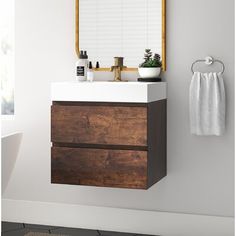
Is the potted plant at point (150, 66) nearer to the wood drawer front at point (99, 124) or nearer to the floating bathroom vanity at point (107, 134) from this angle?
the floating bathroom vanity at point (107, 134)

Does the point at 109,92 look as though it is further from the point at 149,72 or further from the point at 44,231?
the point at 44,231

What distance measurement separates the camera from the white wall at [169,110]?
341 cm

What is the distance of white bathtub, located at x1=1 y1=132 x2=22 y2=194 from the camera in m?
3.10

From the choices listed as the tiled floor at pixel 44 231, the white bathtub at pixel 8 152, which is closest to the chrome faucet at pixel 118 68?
the white bathtub at pixel 8 152

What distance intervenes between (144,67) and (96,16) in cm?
58

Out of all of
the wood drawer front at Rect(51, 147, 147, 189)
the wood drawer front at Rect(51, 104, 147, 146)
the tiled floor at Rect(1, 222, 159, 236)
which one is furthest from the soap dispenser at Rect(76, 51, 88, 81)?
the tiled floor at Rect(1, 222, 159, 236)

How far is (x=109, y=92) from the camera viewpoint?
10.4ft

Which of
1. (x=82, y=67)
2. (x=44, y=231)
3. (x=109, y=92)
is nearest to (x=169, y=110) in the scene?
(x=109, y=92)

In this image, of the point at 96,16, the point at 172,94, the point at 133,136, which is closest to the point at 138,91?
the point at 133,136

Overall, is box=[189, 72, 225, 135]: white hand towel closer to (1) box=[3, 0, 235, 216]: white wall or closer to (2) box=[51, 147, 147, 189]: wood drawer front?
(1) box=[3, 0, 235, 216]: white wall

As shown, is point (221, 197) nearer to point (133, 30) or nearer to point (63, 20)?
point (133, 30)

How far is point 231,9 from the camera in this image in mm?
3354

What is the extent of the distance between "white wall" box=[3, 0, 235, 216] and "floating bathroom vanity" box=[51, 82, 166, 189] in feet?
0.82

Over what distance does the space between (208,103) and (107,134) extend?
2.49 ft
